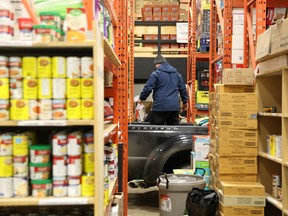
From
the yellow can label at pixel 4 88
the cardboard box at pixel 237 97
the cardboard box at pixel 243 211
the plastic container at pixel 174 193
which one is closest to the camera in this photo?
the yellow can label at pixel 4 88

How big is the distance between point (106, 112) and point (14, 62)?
4.89 feet

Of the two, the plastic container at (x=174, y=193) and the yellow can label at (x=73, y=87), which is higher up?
the yellow can label at (x=73, y=87)

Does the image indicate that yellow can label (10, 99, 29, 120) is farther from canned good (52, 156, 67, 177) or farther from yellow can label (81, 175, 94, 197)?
yellow can label (81, 175, 94, 197)

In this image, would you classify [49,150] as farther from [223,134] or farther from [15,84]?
[223,134]

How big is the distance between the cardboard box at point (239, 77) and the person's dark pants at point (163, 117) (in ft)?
9.10

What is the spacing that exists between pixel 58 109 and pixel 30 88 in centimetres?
19

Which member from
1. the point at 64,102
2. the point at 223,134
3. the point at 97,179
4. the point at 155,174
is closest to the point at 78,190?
the point at 97,179

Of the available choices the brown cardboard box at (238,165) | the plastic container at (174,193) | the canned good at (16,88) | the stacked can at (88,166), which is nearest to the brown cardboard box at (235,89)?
the brown cardboard box at (238,165)

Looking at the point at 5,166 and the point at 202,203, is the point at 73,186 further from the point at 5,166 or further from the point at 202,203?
the point at 202,203

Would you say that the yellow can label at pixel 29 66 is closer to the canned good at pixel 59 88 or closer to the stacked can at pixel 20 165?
the canned good at pixel 59 88

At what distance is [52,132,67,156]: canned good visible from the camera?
95.7 inches

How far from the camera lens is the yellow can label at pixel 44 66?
243 centimetres

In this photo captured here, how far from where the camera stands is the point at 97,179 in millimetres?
2412

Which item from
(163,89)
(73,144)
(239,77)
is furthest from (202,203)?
(163,89)
